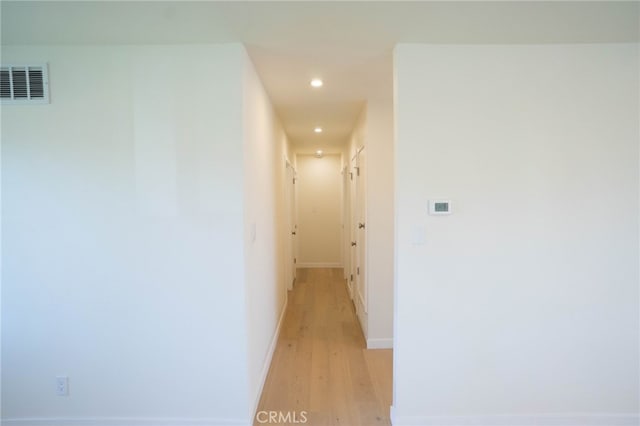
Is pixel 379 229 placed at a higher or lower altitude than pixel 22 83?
lower

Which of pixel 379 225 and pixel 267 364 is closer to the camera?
pixel 267 364

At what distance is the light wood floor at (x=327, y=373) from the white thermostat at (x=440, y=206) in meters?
1.34

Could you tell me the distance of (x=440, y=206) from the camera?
1.72 meters

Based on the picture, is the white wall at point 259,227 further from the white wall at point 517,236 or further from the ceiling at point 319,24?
the white wall at point 517,236

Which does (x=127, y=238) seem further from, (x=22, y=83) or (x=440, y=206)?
(x=440, y=206)

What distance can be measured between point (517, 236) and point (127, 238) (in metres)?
2.26

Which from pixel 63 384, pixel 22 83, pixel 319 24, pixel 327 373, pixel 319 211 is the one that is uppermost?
pixel 319 24

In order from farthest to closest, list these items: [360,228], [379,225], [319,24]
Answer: [360,228], [379,225], [319,24]

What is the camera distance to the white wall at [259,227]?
6.00ft

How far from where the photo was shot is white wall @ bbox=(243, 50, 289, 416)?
1.83m

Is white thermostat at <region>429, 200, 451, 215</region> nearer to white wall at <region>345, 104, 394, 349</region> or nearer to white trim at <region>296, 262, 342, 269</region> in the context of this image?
white wall at <region>345, 104, 394, 349</region>

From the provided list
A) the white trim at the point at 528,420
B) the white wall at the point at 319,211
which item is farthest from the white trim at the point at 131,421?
the white wall at the point at 319,211

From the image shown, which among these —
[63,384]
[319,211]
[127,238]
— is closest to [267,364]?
Result: [63,384]

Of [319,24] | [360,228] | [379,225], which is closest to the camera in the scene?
[319,24]
